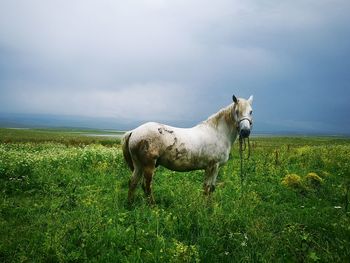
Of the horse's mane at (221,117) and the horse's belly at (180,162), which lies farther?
the horse's mane at (221,117)

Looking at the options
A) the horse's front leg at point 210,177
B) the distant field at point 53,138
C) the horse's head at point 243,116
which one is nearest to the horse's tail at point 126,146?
the horse's front leg at point 210,177

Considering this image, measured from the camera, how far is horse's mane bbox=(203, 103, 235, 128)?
387 inches

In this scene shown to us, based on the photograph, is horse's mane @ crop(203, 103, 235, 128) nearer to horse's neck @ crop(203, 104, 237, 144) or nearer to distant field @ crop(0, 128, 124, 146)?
horse's neck @ crop(203, 104, 237, 144)

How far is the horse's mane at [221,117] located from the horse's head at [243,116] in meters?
0.27

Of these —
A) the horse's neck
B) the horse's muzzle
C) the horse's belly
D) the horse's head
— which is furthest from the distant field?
the horse's muzzle

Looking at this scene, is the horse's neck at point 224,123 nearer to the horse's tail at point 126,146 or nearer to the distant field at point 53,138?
the horse's tail at point 126,146

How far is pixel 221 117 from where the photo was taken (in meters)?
9.97

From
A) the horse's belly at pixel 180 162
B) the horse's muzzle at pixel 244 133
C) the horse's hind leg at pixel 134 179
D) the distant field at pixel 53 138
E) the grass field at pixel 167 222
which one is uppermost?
the horse's muzzle at pixel 244 133

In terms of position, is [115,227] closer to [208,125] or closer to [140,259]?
[140,259]

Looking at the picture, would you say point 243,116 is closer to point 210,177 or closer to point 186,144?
point 186,144

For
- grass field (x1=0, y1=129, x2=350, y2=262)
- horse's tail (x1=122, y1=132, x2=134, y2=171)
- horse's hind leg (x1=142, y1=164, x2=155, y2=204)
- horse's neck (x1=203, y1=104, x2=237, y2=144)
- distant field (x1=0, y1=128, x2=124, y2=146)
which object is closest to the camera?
grass field (x1=0, y1=129, x2=350, y2=262)

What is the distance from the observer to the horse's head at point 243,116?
9.09 metres

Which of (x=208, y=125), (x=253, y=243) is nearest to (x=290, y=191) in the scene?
(x=208, y=125)

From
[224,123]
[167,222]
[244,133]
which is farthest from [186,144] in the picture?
[167,222]
